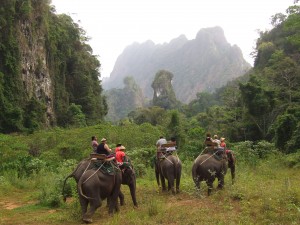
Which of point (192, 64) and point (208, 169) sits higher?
point (192, 64)

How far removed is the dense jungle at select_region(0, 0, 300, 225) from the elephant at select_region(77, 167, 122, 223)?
429 mm

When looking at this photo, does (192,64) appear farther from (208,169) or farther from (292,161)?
(208,169)

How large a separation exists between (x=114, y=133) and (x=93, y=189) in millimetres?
16657

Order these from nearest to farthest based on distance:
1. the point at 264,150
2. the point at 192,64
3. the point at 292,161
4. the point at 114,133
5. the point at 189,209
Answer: the point at 189,209, the point at 292,161, the point at 264,150, the point at 114,133, the point at 192,64

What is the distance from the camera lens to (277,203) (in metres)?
9.19

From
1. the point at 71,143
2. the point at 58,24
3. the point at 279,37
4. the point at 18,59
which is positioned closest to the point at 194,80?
the point at 279,37

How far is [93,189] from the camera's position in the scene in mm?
8648

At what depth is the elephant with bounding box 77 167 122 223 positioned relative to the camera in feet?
28.2

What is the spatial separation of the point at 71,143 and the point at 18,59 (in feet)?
45.2

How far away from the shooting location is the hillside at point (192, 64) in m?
132

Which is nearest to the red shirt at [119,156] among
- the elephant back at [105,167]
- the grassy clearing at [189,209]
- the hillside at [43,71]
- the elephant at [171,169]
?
the elephant back at [105,167]

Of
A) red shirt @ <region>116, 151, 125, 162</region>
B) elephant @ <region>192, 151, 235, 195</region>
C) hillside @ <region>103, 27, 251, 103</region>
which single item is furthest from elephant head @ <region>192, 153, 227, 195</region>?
hillside @ <region>103, 27, 251, 103</region>

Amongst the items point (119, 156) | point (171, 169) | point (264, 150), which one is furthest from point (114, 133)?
point (119, 156)

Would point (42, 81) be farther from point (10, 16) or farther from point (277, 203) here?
point (277, 203)
